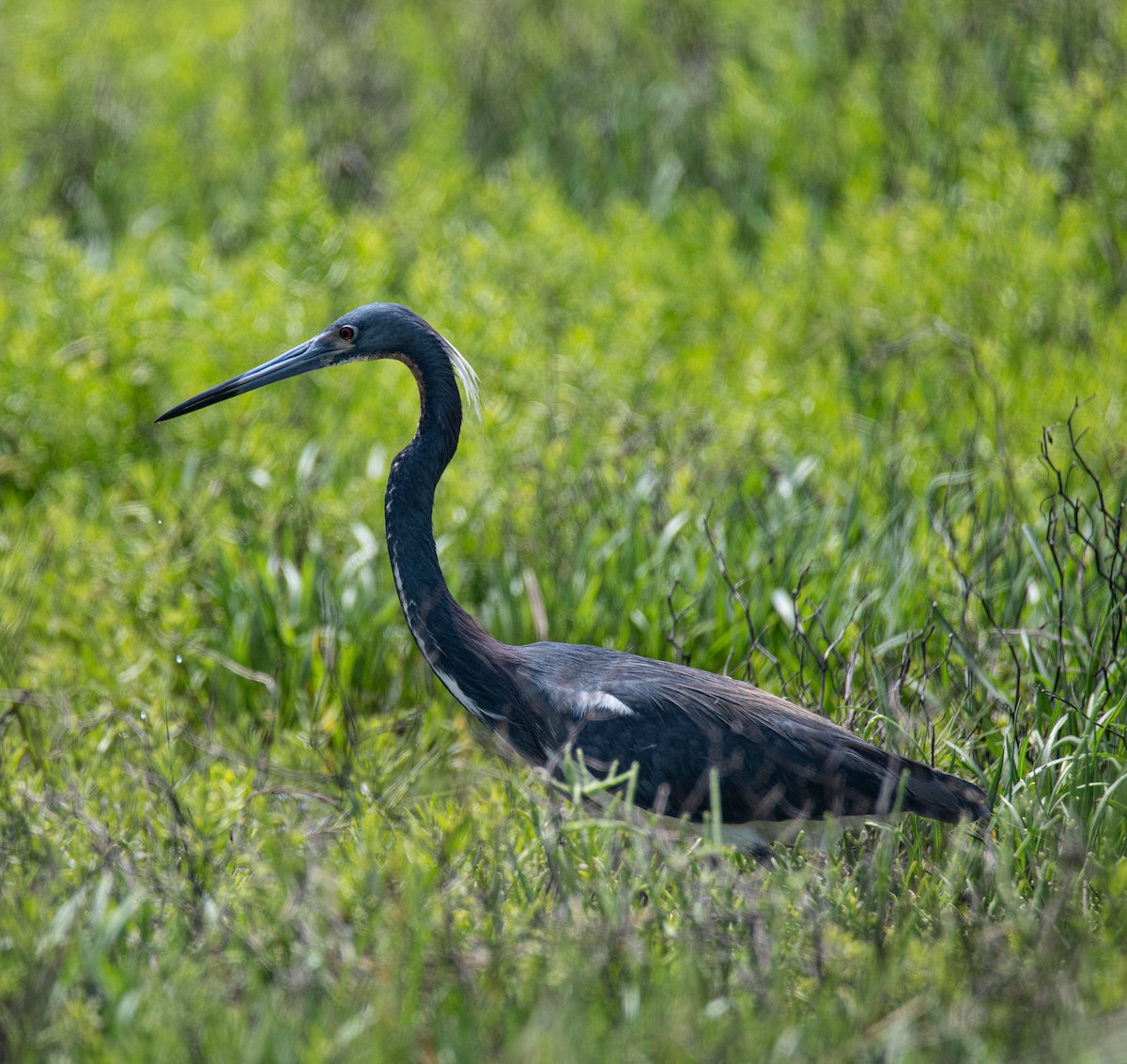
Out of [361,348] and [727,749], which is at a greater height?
[361,348]

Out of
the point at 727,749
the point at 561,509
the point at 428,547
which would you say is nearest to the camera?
the point at 727,749

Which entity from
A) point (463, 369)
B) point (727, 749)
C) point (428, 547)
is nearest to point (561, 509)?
point (463, 369)

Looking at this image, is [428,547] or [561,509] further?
[561,509]

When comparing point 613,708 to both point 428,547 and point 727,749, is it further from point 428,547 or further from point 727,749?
point 428,547

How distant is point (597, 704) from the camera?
12.6 ft

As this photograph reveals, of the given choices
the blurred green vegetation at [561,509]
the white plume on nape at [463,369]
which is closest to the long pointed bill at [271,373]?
the white plume on nape at [463,369]

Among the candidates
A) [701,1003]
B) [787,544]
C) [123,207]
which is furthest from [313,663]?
[123,207]

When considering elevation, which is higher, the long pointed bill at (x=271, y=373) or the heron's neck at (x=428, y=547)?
the long pointed bill at (x=271, y=373)

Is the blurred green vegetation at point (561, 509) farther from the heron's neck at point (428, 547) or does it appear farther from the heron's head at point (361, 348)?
the heron's head at point (361, 348)

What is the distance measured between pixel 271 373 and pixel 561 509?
4.72 ft

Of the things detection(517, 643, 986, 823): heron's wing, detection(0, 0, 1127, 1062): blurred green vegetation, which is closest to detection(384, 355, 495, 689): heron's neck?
detection(517, 643, 986, 823): heron's wing

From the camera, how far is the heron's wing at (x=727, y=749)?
364cm

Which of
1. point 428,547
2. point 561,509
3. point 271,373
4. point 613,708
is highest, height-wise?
point 271,373

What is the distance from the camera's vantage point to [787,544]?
505 centimetres
